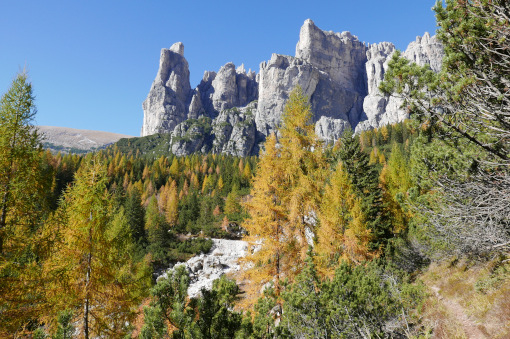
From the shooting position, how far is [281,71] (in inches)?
5669

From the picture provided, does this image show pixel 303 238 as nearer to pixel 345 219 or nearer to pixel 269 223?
pixel 269 223

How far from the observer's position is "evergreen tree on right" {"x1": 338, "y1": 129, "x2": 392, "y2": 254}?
16859mm

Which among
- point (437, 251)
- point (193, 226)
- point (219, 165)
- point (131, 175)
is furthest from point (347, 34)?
point (437, 251)

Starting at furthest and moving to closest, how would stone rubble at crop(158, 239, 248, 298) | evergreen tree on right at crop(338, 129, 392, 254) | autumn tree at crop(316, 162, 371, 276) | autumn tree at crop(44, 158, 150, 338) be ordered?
stone rubble at crop(158, 239, 248, 298) → evergreen tree on right at crop(338, 129, 392, 254) → autumn tree at crop(316, 162, 371, 276) → autumn tree at crop(44, 158, 150, 338)

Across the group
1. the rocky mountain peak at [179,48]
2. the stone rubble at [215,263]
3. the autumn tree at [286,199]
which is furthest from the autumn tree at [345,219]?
the rocky mountain peak at [179,48]

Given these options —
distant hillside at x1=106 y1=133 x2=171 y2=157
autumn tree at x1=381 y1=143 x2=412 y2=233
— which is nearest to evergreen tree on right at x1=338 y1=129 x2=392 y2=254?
autumn tree at x1=381 y1=143 x2=412 y2=233

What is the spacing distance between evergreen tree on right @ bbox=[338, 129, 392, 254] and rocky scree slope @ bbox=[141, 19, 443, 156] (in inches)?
4465

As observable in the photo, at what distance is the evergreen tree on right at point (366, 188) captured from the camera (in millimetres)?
16859

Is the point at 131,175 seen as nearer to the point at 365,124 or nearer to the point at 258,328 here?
the point at 258,328

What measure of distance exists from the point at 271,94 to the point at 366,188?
13512 centimetres

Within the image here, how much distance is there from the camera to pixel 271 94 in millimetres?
146250

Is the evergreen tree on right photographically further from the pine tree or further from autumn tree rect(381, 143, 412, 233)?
the pine tree

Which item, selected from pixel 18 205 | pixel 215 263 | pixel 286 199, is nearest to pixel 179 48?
pixel 215 263

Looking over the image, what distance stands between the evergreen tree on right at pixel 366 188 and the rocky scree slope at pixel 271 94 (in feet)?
372
